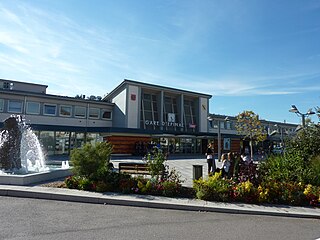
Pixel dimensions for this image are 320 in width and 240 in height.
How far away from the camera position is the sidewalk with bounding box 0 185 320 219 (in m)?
7.07

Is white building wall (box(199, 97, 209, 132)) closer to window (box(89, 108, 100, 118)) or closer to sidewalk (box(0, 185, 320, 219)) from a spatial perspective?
window (box(89, 108, 100, 118))

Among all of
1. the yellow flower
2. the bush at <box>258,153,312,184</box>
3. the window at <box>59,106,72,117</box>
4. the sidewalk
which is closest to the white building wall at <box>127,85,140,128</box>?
the window at <box>59,106,72,117</box>

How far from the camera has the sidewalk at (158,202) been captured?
7.07m

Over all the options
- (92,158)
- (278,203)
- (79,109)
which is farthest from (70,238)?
(79,109)

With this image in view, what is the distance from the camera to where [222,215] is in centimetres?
683

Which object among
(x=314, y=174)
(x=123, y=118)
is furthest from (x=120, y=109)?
(x=314, y=174)

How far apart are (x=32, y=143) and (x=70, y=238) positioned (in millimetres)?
15174

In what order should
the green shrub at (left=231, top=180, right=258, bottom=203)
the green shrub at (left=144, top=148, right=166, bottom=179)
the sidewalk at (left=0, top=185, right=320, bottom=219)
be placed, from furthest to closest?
the green shrub at (left=144, top=148, right=166, bottom=179) → the green shrub at (left=231, top=180, right=258, bottom=203) → the sidewalk at (left=0, top=185, right=320, bottom=219)

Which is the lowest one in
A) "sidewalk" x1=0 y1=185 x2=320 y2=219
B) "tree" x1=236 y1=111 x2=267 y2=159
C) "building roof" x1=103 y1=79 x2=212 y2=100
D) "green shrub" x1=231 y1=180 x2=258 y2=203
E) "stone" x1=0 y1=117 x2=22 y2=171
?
"sidewalk" x1=0 y1=185 x2=320 y2=219

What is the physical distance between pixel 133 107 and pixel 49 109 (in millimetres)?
10425

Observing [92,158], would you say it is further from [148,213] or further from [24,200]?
[148,213]

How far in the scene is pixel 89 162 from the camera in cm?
924

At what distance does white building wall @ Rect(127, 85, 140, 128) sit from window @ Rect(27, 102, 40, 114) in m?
10.9

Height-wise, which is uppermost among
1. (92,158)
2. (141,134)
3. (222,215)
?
(141,134)
